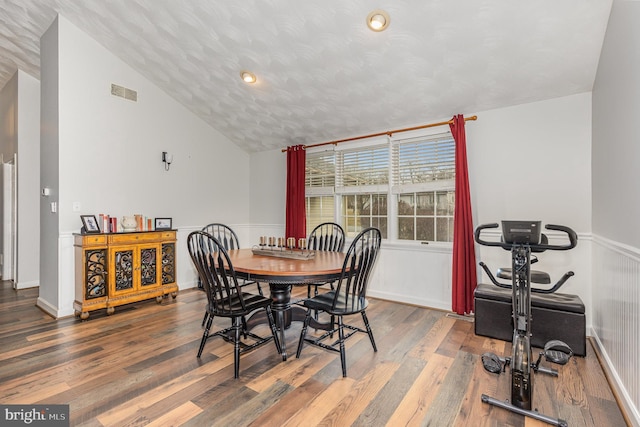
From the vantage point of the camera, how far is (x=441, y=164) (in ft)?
12.4

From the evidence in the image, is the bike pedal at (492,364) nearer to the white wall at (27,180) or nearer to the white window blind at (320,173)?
the white window blind at (320,173)

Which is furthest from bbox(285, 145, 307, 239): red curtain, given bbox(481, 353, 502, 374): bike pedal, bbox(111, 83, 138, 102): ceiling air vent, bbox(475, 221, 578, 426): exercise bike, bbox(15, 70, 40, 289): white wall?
bbox(15, 70, 40, 289): white wall

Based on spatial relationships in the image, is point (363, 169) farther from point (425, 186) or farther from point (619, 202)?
point (619, 202)

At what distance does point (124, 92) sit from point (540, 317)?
17.1ft

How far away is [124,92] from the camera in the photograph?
405 centimetres

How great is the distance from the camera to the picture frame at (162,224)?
427 cm

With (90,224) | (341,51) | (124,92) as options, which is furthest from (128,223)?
(341,51)

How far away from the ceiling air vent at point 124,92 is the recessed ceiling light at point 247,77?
1.59 meters

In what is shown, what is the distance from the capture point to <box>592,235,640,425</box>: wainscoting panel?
168cm

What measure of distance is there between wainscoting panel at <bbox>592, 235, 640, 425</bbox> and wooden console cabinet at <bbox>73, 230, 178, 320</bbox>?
4.33m

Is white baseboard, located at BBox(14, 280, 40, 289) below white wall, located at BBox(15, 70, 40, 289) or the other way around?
→ below

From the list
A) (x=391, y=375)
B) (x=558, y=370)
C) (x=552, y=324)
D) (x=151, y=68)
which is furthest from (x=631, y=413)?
(x=151, y=68)

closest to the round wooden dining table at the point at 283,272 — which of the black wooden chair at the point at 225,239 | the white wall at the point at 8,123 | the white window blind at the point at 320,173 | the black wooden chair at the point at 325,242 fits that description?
the black wooden chair at the point at 225,239

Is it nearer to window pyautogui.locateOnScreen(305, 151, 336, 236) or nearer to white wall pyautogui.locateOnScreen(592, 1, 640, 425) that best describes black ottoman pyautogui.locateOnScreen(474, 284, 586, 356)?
white wall pyautogui.locateOnScreen(592, 1, 640, 425)
